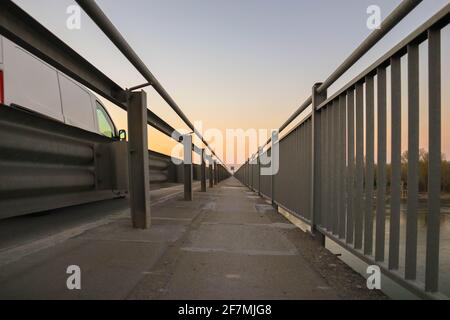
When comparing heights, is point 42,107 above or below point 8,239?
above

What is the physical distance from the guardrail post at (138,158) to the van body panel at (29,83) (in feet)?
3.56

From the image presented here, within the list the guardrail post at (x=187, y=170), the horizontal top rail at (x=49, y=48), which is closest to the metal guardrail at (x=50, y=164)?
the horizontal top rail at (x=49, y=48)

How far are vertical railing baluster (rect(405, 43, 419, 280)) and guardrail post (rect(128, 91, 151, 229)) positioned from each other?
133 inches

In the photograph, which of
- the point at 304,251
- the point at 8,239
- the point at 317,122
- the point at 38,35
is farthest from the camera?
the point at 317,122

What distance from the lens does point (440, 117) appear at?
2.14 meters

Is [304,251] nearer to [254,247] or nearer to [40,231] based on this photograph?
[254,247]

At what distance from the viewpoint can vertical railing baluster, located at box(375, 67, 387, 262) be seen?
286 centimetres

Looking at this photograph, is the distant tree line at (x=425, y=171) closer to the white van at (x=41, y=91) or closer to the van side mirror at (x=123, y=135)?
the white van at (x=41, y=91)

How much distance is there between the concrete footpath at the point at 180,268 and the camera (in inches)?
106

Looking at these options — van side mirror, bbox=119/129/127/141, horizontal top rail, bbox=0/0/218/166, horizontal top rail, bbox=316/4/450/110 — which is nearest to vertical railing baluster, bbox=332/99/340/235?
horizontal top rail, bbox=316/4/450/110

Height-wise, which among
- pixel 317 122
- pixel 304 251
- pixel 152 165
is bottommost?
pixel 304 251
